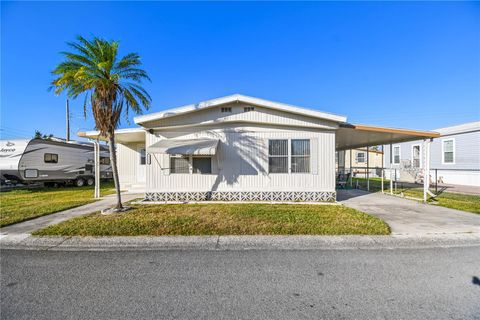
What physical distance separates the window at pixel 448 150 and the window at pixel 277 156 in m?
14.9

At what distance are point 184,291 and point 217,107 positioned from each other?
6.92 m

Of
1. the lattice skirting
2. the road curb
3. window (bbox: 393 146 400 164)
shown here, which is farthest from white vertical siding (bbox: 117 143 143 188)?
window (bbox: 393 146 400 164)

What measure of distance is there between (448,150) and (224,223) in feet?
61.6

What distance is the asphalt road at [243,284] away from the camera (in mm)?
2391

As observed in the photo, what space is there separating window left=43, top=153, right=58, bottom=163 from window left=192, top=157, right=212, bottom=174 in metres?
11.5

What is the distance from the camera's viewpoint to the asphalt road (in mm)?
2391

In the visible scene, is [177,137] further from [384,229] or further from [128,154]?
[384,229]

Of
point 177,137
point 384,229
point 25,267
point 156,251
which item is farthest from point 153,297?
point 177,137

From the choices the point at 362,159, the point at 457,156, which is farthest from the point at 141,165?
the point at 362,159

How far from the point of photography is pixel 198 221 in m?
5.69

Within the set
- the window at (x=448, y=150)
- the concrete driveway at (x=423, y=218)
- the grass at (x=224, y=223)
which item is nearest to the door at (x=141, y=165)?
the grass at (x=224, y=223)

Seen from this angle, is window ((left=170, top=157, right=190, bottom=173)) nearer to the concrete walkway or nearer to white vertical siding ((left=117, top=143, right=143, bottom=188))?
the concrete walkway

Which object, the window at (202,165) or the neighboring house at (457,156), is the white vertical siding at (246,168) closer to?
the window at (202,165)

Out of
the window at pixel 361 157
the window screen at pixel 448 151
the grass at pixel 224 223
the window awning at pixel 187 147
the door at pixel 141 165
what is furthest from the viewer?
the window at pixel 361 157
